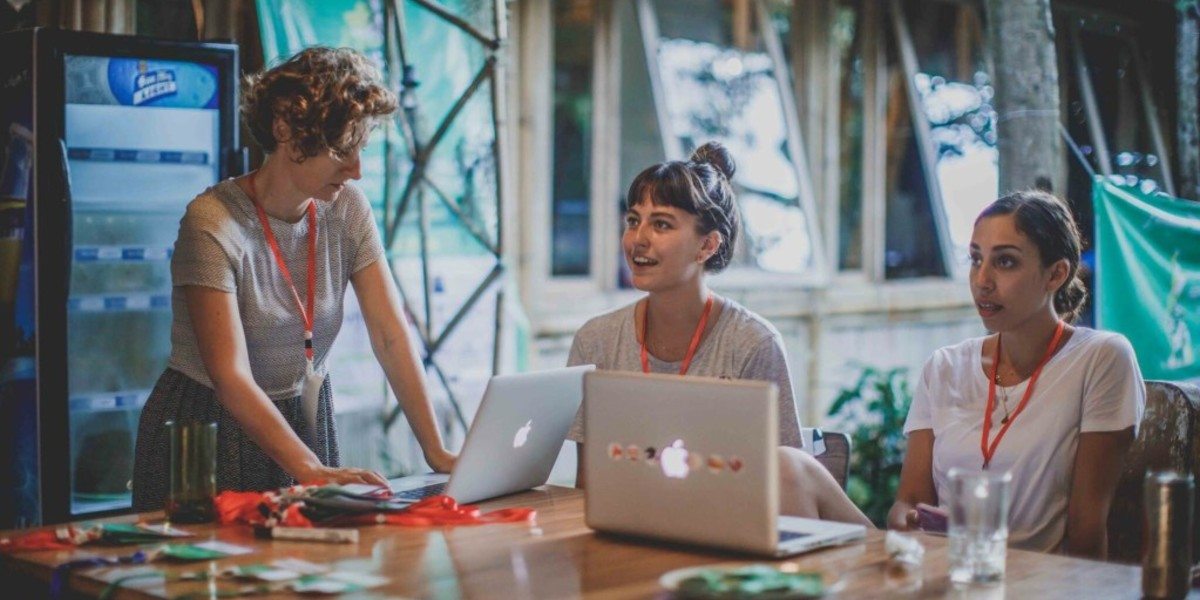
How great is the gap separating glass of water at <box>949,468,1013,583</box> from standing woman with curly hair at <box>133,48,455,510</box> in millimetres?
1070

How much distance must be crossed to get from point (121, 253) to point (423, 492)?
6.80 feet

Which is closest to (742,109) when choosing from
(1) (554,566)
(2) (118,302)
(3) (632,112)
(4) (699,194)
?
(3) (632,112)

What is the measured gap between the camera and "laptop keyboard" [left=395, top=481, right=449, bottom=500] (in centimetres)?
262

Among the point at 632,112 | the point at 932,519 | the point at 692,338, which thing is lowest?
the point at 932,519

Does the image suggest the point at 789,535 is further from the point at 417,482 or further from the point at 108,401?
the point at 108,401

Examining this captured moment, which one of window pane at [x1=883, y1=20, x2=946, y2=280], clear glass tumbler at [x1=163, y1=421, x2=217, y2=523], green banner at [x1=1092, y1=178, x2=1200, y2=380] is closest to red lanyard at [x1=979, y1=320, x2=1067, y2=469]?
clear glass tumbler at [x1=163, y1=421, x2=217, y2=523]

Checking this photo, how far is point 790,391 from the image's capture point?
117 inches

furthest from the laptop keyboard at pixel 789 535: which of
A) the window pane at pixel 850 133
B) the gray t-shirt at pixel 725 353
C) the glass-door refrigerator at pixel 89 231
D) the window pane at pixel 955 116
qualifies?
the window pane at pixel 955 116

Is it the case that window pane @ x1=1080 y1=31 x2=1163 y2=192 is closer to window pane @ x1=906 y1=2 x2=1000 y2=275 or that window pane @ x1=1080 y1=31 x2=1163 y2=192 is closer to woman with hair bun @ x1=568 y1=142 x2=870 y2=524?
window pane @ x1=906 y1=2 x2=1000 y2=275

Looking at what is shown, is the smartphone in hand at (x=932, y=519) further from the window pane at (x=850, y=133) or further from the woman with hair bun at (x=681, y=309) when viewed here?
the window pane at (x=850, y=133)

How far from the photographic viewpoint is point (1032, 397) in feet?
9.75

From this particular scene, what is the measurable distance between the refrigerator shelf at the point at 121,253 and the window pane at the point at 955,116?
5.46m

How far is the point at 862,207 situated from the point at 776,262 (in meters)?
1.10

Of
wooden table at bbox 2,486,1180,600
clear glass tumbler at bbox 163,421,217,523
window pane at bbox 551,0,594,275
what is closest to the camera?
wooden table at bbox 2,486,1180,600
